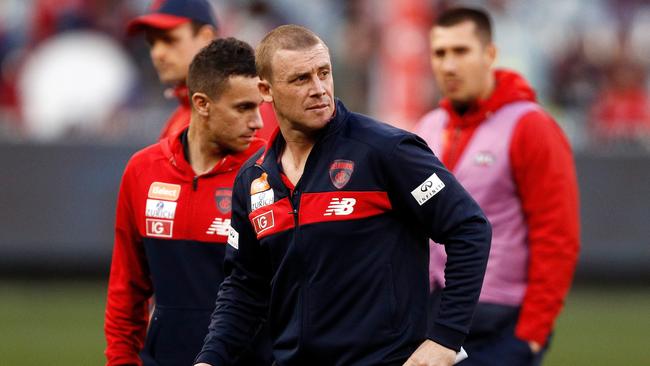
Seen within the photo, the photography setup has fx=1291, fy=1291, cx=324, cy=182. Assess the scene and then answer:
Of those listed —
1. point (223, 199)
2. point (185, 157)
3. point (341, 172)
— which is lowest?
point (223, 199)

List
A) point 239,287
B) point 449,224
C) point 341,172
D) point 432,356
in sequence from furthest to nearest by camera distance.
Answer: point 239,287
point 341,172
point 449,224
point 432,356

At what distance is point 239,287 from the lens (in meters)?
5.05

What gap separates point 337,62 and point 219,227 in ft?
32.6

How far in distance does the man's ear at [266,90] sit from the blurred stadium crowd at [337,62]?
9.19 m

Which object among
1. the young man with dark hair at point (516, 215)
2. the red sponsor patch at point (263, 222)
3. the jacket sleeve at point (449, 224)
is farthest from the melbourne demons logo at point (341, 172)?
the young man with dark hair at point (516, 215)

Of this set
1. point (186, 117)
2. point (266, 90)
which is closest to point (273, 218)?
point (266, 90)

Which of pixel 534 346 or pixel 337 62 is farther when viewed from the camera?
pixel 337 62

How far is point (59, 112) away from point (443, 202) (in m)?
10.9

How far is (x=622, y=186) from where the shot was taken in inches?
556

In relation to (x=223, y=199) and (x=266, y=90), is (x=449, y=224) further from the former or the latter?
(x=223, y=199)

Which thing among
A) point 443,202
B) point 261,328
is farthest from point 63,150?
point 443,202

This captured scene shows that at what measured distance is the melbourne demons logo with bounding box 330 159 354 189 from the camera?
466cm

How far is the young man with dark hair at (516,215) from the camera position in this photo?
6.34 meters

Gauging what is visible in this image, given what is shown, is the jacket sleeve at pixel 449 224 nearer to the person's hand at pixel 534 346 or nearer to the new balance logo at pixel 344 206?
the new balance logo at pixel 344 206
